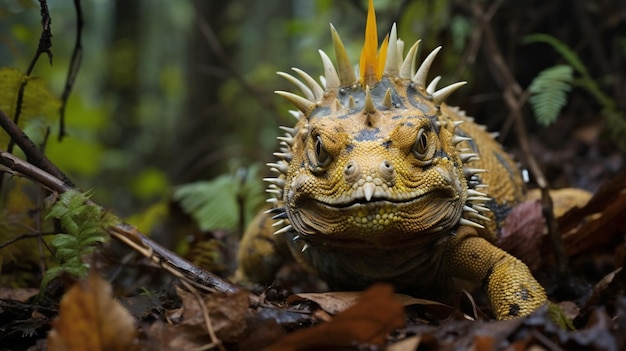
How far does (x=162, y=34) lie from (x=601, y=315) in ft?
111

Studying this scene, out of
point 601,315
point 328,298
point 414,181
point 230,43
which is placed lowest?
point 328,298

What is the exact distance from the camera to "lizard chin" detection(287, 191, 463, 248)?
10.2 feet

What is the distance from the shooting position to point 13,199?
180 inches

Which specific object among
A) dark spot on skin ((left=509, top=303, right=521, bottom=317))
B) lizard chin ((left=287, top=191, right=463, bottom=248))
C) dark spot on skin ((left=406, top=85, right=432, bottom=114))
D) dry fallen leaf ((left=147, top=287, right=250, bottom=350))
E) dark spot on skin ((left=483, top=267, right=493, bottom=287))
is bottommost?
dry fallen leaf ((left=147, top=287, right=250, bottom=350))

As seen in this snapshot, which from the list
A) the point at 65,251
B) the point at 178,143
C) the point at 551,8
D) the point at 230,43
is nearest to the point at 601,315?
the point at 65,251

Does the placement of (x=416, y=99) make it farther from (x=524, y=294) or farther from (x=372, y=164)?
(x=524, y=294)

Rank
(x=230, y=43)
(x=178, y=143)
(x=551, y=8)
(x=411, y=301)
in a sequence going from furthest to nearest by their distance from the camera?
(x=230, y=43) < (x=178, y=143) < (x=551, y=8) < (x=411, y=301)

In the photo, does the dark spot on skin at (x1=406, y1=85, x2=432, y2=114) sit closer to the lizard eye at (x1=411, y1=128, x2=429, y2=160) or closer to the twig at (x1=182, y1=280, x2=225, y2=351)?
the lizard eye at (x1=411, y1=128, x2=429, y2=160)

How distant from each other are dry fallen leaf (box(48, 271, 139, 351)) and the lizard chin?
126 centimetres

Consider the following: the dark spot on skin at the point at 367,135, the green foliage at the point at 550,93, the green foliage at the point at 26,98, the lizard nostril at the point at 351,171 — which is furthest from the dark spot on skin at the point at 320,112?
the green foliage at the point at 550,93

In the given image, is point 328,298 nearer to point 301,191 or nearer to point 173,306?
point 301,191

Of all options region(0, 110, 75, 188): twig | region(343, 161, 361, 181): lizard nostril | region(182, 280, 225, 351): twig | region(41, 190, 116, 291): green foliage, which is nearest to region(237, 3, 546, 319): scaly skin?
region(343, 161, 361, 181): lizard nostril

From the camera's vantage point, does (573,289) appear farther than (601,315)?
Yes

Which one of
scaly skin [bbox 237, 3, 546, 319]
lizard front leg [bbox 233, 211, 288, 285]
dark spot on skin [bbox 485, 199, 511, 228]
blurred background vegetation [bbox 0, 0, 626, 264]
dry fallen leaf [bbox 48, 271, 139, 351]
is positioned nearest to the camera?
dry fallen leaf [bbox 48, 271, 139, 351]
